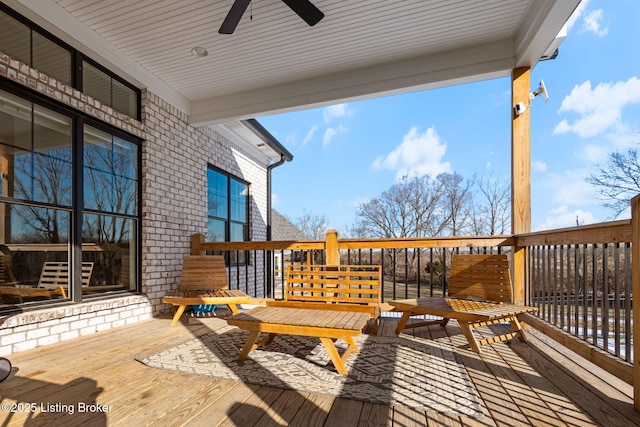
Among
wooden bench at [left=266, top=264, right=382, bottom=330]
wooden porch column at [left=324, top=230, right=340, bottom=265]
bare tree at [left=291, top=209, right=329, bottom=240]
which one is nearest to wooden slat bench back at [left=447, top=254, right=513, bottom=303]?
wooden bench at [left=266, top=264, right=382, bottom=330]

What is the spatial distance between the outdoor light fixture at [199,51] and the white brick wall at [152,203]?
0.87 metres

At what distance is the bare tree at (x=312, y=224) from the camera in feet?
68.1

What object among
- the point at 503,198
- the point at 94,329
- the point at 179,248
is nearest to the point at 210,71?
the point at 179,248

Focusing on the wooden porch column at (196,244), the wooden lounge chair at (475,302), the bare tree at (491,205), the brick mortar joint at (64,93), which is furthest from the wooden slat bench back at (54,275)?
the bare tree at (491,205)

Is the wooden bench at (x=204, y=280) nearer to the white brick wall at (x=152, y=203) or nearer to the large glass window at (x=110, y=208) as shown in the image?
the white brick wall at (x=152, y=203)

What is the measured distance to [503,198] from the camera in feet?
47.9

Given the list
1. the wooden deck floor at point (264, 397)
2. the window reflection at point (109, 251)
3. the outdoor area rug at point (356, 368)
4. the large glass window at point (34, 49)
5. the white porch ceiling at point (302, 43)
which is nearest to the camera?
the wooden deck floor at point (264, 397)

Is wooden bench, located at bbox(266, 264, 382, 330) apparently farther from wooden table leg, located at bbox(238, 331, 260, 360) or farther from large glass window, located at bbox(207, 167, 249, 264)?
large glass window, located at bbox(207, 167, 249, 264)

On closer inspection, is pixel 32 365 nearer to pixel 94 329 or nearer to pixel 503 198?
pixel 94 329

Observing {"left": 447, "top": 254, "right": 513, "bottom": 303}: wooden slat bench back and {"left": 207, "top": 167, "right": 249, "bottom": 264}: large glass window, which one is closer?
{"left": 447, "top": 254, "right": 513, "bottom": 303}: wooden slat bench back

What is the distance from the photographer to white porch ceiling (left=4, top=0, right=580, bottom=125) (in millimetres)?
3197

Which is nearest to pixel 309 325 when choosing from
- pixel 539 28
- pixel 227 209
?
pixel 539 28

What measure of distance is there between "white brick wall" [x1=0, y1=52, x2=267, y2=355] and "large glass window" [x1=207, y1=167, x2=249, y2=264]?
0.96 ft

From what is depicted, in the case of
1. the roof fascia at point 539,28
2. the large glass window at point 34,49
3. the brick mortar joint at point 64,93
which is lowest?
the brick mortar joint at point 64,93
